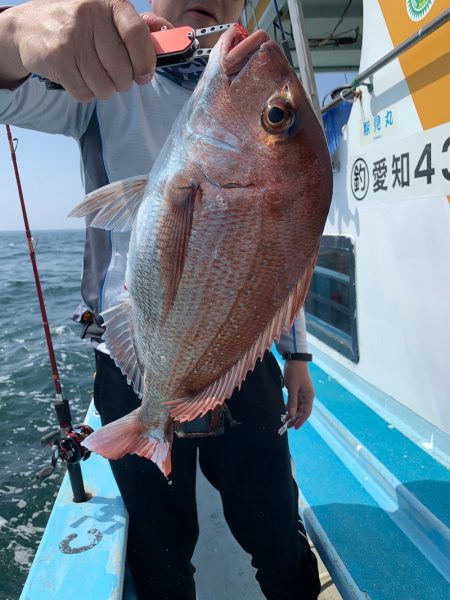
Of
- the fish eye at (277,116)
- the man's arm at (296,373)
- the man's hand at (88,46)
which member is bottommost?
the man's arm at (296,373)

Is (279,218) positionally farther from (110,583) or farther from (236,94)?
(110,583)

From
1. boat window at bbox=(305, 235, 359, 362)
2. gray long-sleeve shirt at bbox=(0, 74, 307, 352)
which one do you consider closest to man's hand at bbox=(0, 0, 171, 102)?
gray long-sleeve shirt at bbox=(0, 74, 307, 352)

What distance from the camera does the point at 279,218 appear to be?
1041 mm

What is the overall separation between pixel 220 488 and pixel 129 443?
594mm

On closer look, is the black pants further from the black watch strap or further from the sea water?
the sea water

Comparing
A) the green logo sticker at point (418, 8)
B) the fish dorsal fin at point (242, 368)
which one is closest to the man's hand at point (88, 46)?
the fish dorsal fin at point (242, 368)

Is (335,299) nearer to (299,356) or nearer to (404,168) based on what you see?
(404,168)

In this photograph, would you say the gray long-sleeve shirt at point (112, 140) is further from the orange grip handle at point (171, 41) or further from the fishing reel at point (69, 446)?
the fishing reel at point (69, 446)

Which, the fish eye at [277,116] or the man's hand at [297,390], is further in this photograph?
the man's hand at [297,390]

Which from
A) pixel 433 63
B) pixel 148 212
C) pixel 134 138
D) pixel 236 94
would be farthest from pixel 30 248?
pixel 433 63

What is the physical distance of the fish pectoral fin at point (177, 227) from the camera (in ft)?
3.48

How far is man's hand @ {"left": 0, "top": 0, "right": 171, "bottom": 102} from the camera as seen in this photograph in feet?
2.92

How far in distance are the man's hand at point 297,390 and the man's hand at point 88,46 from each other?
1.32 m

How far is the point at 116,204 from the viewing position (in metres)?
1.22
